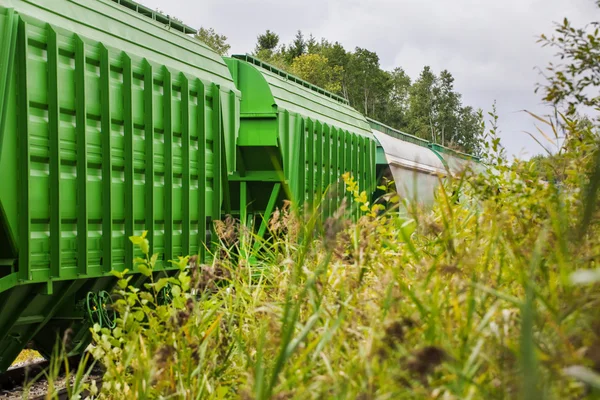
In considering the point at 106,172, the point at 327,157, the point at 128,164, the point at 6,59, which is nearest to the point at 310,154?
the point at 327,157

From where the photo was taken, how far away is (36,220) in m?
6.09

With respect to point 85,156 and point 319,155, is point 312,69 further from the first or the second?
point 85,156

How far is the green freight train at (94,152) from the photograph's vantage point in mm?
5949

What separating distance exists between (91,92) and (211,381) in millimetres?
3682

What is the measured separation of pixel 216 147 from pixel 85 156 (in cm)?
267

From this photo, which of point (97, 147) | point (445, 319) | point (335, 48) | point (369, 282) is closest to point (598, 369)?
point (445, 319)

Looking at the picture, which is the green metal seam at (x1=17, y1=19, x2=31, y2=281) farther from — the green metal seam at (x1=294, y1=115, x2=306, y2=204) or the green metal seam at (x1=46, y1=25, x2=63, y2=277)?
the green metal seam at (x1=294, y1=115, x2=306, y2=204)

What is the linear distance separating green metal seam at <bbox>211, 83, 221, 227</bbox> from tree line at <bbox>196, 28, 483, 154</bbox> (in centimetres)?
6839

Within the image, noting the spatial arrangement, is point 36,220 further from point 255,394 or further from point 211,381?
point 255,394

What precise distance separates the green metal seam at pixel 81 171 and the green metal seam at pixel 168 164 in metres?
1.40

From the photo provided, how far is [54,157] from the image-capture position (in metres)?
6.24

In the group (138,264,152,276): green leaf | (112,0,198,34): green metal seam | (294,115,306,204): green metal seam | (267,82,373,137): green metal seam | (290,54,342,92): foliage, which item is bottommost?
(138,264,152,276): green leaf

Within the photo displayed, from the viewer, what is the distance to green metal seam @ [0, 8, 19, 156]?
5.72 metres

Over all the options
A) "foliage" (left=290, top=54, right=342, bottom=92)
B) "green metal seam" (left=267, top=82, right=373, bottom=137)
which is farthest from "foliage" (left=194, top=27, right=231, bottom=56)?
"green metal seam" (left=267, top=82, right=373, bottom=137)
